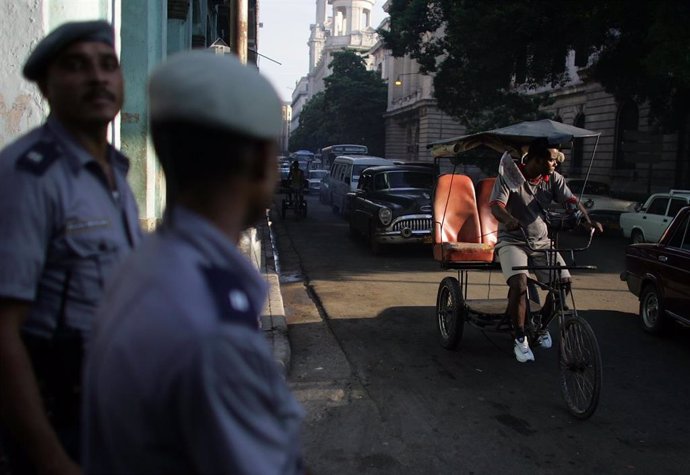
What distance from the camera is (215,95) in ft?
3.75

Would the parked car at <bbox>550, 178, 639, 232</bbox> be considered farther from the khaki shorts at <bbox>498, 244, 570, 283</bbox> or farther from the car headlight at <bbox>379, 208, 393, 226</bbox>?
the khaki shorts at <bbox>498, 244, 570, 283</bbox>

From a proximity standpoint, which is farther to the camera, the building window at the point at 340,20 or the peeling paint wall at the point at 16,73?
the building window at the point at 340,20

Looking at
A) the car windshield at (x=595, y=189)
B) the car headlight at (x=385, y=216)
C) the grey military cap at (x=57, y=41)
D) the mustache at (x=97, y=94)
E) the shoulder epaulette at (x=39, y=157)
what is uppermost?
the grey military cap at (x=57, y=41)

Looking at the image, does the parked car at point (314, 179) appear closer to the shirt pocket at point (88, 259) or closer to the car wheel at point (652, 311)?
the car wheel at point (652, 311)

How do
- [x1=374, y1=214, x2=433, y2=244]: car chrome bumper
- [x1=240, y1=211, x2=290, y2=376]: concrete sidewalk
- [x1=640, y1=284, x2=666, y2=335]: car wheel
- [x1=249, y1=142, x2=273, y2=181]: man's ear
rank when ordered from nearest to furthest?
[x1=249, y1=142, x2=273, y2=181]: man's ear < [x1=240, y1=211, x2=290, y2=376]: concrete sidewalk < [x1=640, y1=284, x2=666, y2=335]: car wheel < [x1=374, y1=214, x2=433, y2=244]: car chrome bumper

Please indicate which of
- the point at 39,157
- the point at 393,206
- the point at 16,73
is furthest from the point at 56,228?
the point at 393,206

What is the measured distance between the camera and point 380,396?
5426mm

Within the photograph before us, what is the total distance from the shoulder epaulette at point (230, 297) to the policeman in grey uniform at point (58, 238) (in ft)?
2.82

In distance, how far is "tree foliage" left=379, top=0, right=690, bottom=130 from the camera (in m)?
16.4

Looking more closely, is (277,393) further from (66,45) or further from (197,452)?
(66,45)

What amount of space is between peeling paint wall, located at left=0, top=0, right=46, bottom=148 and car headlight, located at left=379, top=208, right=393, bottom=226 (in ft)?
32.2

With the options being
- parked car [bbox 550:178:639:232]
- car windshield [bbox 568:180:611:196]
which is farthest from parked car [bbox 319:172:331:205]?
parked car [bbox 550:178:639:232]

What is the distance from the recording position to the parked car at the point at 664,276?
7012 millimetres

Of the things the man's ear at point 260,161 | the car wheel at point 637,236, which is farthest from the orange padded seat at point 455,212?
the car wheel at point 637,236
